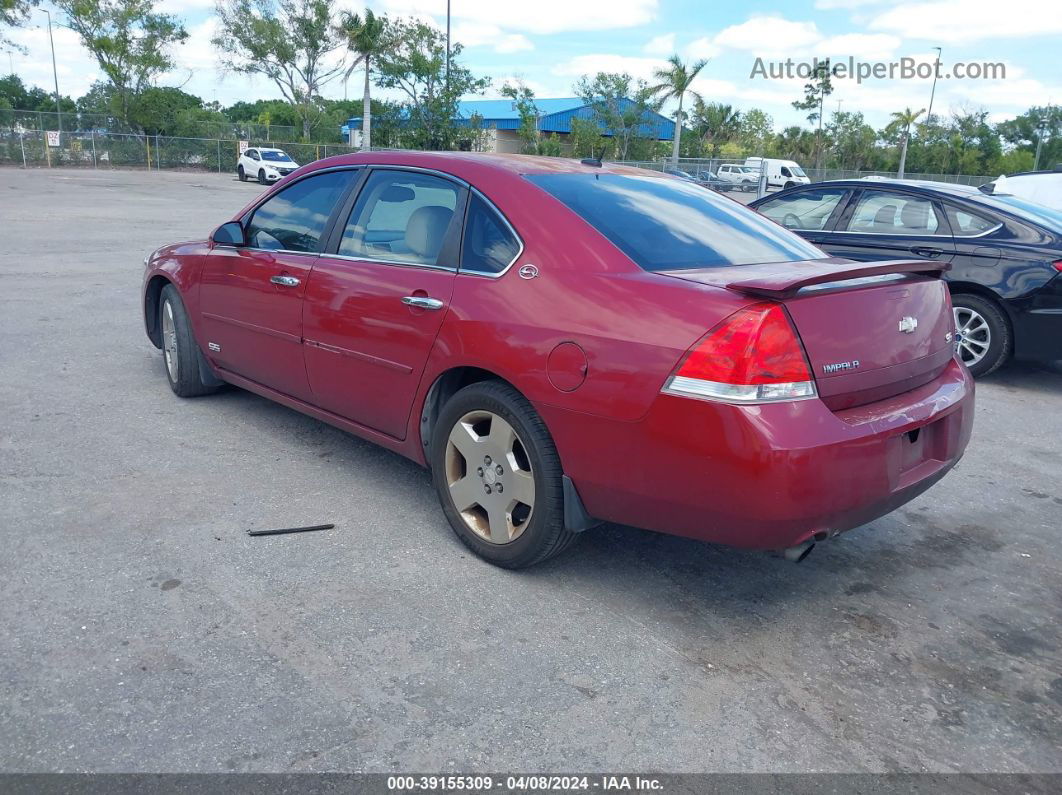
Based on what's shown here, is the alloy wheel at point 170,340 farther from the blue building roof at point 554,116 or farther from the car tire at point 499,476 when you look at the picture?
the blue building roof at point 554,116

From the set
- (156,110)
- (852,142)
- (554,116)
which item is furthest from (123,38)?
(852,142)

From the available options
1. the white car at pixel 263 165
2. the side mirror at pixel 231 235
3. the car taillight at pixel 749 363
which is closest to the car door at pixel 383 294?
the side mirror at pixel 231 235

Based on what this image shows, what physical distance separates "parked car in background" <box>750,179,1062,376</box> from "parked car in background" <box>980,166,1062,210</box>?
425 cm

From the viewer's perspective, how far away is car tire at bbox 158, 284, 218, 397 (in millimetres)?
5449

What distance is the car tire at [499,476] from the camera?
3.28 m

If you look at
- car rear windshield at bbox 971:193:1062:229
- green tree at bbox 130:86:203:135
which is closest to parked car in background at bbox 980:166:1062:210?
car rear windshield at bbox 971:193:1062:229

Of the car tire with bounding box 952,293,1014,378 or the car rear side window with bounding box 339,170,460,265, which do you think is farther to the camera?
the car tire with bounding box 952,293,1014,378

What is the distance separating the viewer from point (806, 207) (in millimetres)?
8148

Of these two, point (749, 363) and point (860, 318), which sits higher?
point (860, 318)

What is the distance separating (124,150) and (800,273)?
4788 centimetres

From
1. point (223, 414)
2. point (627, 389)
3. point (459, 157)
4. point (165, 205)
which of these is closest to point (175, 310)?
point (223, 414)

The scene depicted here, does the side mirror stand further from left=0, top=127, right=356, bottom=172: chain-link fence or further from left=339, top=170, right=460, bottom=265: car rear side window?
left=0, top=127, right=356, bottom=172: chain-link fence

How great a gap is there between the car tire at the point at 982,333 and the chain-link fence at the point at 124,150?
42.4m

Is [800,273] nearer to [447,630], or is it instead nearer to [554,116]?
[447,630]
